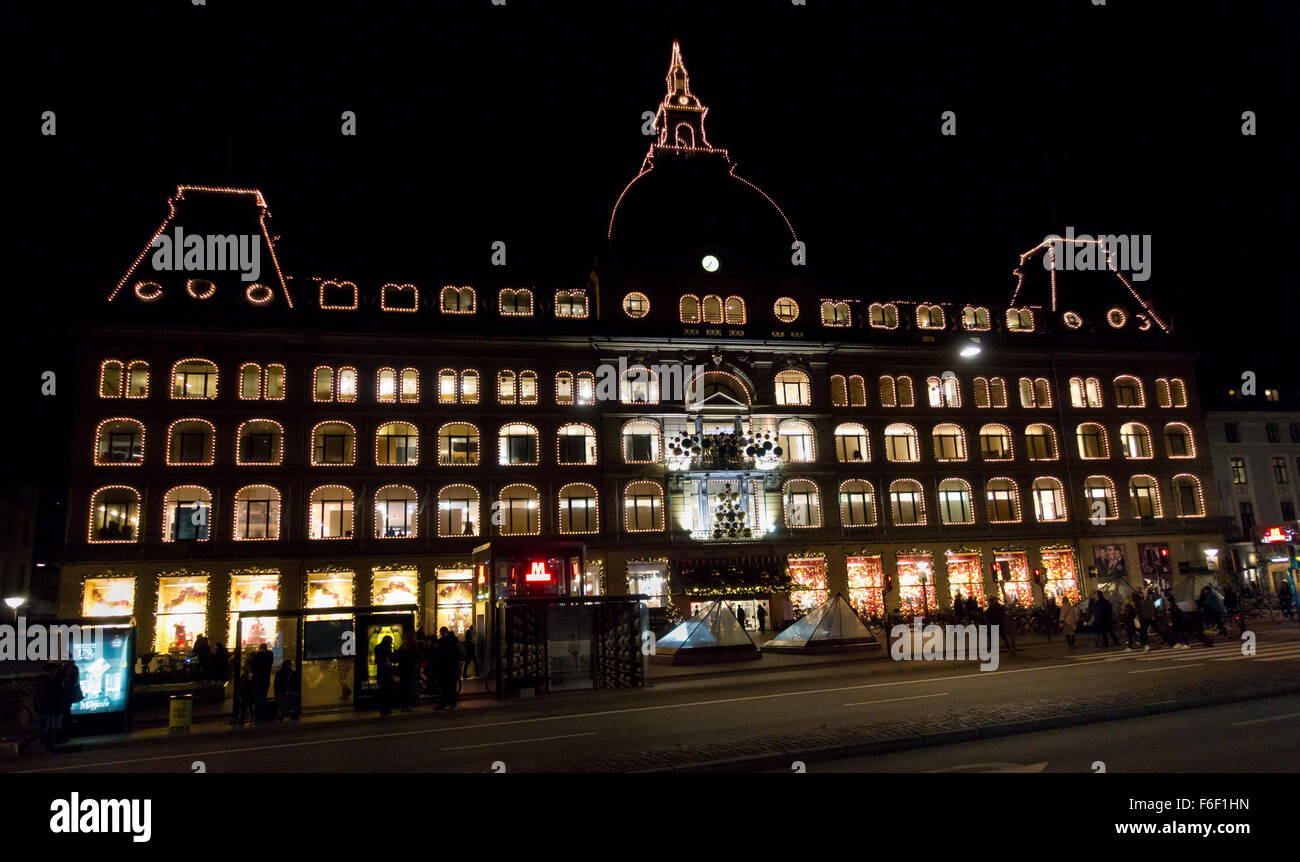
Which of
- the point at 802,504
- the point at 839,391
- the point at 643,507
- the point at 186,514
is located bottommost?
the point at 802,504

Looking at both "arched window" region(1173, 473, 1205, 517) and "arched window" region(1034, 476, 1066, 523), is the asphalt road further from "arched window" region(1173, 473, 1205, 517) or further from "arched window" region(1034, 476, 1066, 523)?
"arched window" region(1173, 473, 1205, 517)

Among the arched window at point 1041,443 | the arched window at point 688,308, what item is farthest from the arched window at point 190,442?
the arched window at point 1041,443

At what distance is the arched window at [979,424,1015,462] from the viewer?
5191 cm

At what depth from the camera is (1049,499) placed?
52.2 meters

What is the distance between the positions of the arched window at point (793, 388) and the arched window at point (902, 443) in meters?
5.73

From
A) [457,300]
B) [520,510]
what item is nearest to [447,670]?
[520,510]

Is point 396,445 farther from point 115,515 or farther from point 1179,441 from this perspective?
point 1179,441

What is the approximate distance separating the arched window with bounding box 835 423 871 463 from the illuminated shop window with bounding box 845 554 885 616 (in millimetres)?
5878

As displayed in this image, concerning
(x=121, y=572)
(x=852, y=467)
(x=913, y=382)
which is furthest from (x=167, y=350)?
(x=913, y=382)

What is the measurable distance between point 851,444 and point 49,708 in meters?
41.0

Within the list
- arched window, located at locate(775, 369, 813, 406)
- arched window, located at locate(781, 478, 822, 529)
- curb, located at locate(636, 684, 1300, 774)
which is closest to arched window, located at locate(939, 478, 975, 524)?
arched window, located at locate(781, 478, 822, 529)

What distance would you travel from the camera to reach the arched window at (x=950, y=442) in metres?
51.2

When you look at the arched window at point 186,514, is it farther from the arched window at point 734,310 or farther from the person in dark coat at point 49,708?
the arched window at point 734,310
